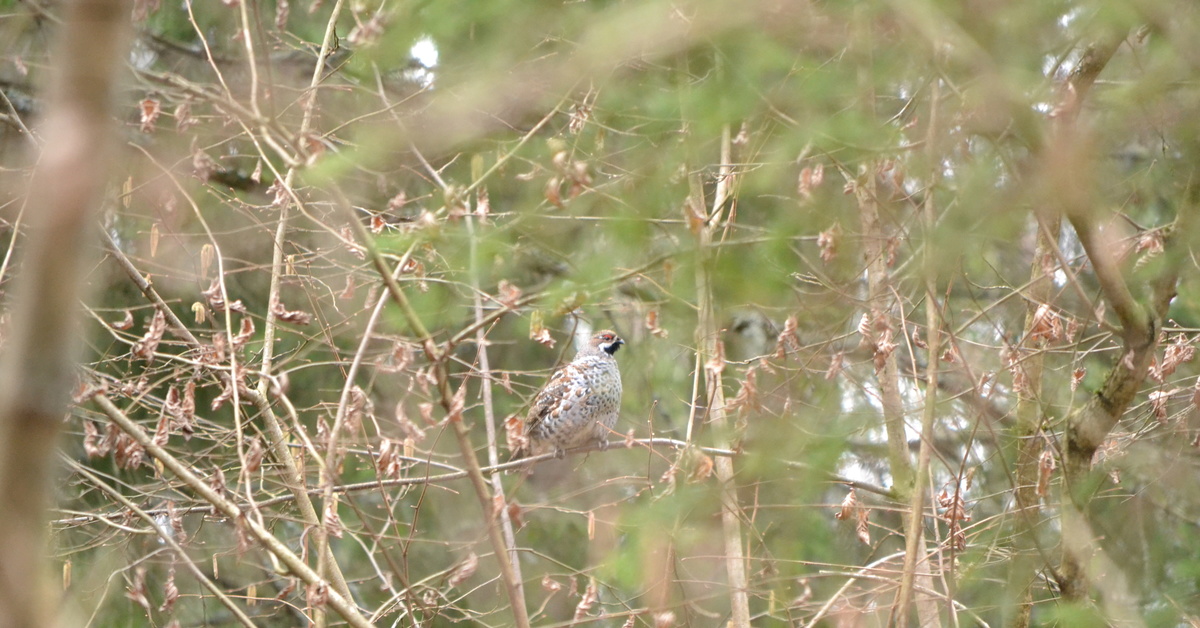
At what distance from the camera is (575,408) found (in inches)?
261

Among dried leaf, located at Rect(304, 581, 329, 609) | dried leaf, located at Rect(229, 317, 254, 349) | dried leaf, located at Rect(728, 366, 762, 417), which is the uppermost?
dried leaf, located at Rect(728, 366, 762, 417)

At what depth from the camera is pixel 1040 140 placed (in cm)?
306

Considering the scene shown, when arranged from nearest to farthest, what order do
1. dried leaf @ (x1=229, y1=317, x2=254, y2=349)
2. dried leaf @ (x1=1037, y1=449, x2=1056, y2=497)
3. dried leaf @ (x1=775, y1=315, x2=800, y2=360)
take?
dried leaf @ (x1=775, y1=315, x2=800, y2=360) → dried leaf @ (x1=229, y1=317, x2=254, y2=349) → dried leaf @ (x1=1037, y1=449, x2=1056, y2=497)

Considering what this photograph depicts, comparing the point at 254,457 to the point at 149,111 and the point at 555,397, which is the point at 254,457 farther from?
the point at 555,397

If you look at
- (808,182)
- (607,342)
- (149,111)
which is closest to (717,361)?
(808,182)

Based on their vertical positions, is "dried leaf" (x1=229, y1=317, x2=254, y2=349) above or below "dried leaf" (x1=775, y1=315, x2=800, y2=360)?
below

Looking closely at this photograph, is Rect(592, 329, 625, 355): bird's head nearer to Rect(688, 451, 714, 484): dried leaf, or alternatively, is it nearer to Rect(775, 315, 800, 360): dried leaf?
Rect(775, 315, 800, 360): dried leaf

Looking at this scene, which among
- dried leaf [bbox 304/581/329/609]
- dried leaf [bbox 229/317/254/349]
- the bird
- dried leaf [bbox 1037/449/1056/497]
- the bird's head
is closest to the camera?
dried leaf [bbox 304/581/329/609]

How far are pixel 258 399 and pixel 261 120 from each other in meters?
2.11

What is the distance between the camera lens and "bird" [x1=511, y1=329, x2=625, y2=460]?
6641mm

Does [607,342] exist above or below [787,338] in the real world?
above

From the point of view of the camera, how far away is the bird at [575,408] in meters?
6.64

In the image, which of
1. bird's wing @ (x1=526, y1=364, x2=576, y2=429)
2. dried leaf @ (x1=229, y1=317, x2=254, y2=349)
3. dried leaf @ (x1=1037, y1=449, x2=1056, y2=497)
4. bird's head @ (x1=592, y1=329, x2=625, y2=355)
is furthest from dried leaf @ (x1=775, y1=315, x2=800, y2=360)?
bird's head @ (x1=592, y1=329, x2=625, y2=355)

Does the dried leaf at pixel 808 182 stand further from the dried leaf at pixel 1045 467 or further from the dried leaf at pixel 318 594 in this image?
the dried leaf at pixel 318 594
